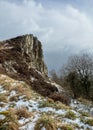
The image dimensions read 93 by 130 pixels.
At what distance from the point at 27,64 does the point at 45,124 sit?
2218 centimetres

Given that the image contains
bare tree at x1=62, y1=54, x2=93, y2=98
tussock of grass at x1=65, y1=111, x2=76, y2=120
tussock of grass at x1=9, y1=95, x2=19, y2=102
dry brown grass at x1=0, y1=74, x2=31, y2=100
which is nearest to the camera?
tussock of grass at x1=65, y1=111, x2=76, y2=120

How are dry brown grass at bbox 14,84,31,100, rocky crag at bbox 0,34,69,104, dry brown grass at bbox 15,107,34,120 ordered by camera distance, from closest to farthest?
dry brown grass at bbox 15,107,34,120
dry brown grass at bbox 14,84,31,100
rocky crag at bbox 0,34,69,104

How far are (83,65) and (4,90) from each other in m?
66.6

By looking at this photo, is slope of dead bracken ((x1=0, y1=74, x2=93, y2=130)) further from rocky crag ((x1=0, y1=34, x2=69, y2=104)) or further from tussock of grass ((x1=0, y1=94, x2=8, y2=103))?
rocky crag ((x1=0, y1=34, x2=69, y2=104))

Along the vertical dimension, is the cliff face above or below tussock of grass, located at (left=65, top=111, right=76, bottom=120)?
above

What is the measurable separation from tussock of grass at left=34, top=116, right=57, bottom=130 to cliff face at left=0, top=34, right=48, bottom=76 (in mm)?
18842

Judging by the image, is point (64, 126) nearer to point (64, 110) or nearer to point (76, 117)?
point (76, 117)

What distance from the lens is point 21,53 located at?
37.2 m

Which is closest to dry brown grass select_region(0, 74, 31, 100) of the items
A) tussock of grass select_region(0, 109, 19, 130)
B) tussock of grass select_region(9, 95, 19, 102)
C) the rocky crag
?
tussock of grass select_region(9, 95, 19, 102)

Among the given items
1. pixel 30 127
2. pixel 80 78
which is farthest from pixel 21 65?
pixel 80 78

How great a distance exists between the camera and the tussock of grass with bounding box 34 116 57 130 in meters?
12.4

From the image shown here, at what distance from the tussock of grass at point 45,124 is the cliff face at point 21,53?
742 inches

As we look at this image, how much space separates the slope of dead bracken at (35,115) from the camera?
12.8 m

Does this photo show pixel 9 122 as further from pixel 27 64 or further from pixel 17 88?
pixel 27 64
